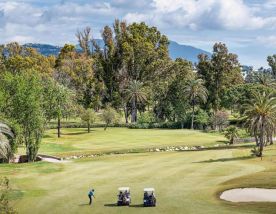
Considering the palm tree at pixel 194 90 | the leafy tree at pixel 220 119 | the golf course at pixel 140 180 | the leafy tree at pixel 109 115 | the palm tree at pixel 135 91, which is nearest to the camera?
the golf course at pixel 140 180

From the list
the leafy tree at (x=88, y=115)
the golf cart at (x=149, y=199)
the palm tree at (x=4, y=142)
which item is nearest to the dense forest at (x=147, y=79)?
the leafy tree at (x=88, y=115)

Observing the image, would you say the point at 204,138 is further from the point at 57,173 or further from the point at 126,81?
the point at 57,173

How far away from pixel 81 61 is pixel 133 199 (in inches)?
4226

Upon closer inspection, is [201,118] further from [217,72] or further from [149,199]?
[149,199]

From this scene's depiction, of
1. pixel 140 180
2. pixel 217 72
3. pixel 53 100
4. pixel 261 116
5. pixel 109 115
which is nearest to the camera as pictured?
pixel 140 180

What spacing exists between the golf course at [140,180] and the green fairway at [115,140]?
1894 mm

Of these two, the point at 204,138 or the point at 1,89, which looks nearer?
the point at 1,89

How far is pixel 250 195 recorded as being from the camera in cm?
5019

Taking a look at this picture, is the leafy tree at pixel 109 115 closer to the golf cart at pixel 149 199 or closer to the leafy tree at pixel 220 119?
the leafy tree at pixel 220 119

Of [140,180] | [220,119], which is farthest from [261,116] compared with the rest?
[220,119]

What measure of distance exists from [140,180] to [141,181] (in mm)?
605

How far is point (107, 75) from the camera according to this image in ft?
526

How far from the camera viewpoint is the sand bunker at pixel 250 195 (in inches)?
1908

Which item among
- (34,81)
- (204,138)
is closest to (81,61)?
(204,138)
